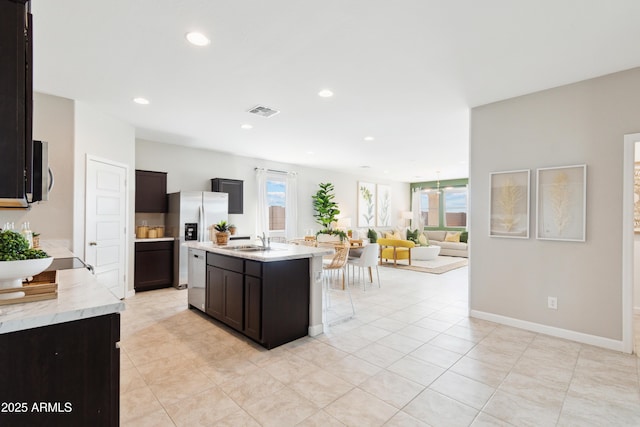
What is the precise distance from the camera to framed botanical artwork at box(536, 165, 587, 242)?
317 centimetres

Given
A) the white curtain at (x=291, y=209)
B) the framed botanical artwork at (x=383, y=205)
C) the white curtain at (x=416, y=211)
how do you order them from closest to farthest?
the white curtain at (x=291, y=209) → the framed botanical artwork at (x=383, y=205) → the white curtain at (x=416, y=211)

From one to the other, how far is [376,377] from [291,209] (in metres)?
5.87

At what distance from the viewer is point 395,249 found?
25.8 feet

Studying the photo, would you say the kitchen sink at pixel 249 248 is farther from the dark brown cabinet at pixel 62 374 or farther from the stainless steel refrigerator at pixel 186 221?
the dark brown cabinet at pixel 62 374

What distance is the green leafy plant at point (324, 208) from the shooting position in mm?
8547

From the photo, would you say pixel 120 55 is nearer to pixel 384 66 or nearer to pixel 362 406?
pixel 384 66

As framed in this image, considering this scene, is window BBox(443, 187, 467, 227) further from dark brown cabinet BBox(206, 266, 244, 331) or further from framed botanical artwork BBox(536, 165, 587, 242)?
dark brown cabinet BBox(206, 266, 244, 331)

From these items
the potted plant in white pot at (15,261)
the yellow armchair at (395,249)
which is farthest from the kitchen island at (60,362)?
the yellow armchair at (395,249)

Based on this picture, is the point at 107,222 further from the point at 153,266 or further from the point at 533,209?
the point at 533,209

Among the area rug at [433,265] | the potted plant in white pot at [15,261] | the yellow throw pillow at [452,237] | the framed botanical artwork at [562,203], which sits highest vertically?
the framed botanical artwork at [562,203]

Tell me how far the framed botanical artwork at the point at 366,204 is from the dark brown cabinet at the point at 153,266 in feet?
20.6

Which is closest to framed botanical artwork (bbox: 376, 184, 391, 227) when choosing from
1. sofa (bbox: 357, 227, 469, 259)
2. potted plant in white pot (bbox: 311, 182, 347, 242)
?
sofa (bbox: 357, 227, 469, 259)

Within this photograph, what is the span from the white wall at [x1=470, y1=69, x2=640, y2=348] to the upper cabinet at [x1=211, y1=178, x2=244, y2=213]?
4557mm

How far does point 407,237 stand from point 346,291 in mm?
4792
